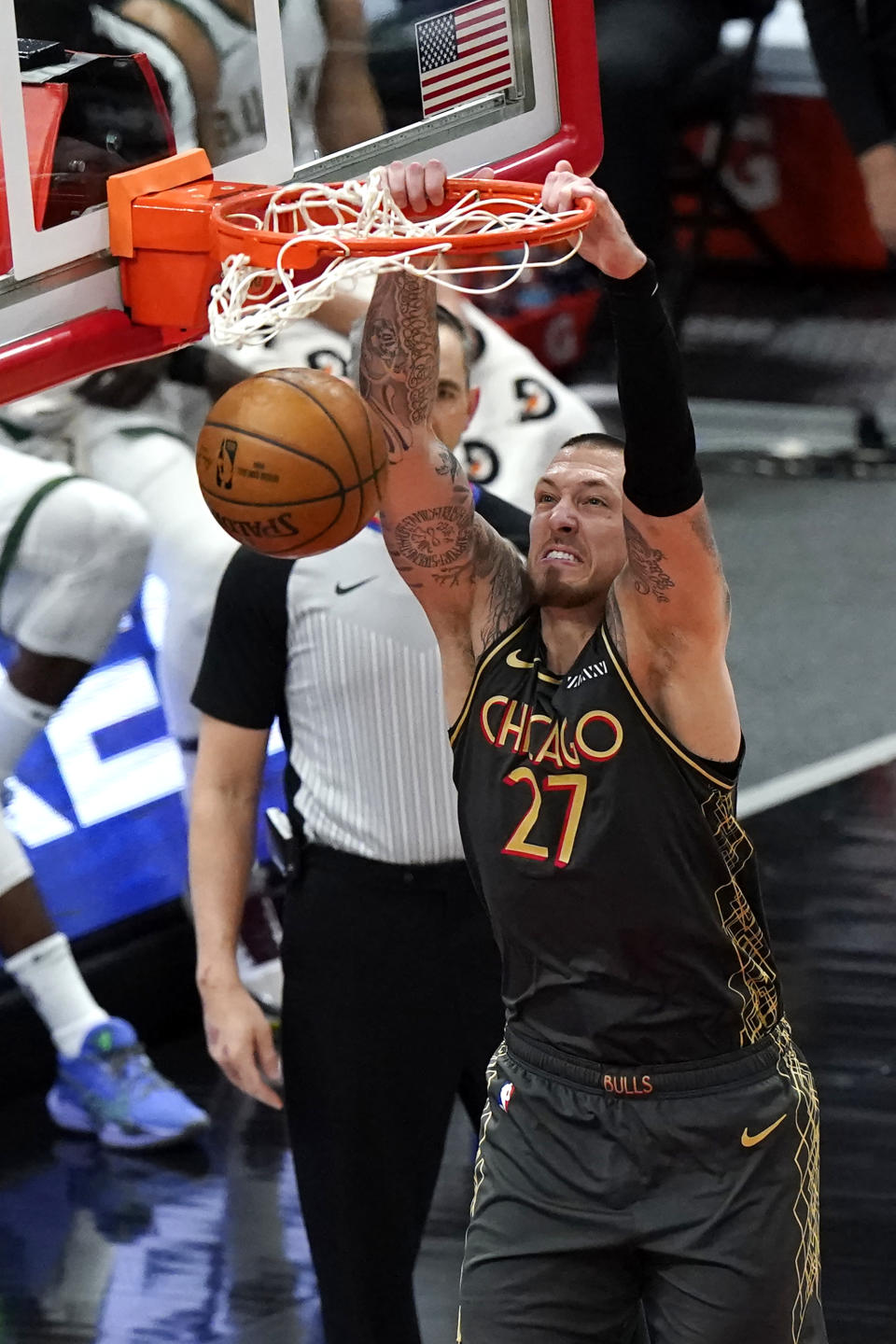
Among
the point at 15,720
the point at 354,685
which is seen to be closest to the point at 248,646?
the point at 354,685

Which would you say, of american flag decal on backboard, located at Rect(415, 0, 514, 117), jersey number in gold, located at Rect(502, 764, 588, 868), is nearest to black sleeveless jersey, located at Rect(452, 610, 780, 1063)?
jersey number in gold, located at Rect(502, 764, 588, 868)

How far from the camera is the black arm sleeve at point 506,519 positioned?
3562 mm

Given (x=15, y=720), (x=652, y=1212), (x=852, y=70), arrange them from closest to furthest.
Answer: (x=652, y=1212) < (x=15, y=720) < (x=852, y=70)

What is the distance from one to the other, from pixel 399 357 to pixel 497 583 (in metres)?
0.39

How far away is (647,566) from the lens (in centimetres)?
278

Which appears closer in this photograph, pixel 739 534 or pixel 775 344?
pixel 739 534

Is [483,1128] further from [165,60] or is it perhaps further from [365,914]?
[165,60]

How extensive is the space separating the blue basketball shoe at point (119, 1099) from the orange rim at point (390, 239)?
8.87 feet

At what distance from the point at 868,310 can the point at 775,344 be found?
0.75 meters

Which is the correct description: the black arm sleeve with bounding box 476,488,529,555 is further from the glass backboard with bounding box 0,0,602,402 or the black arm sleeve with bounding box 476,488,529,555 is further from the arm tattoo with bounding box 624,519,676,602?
the arm tattoo with bounding box 624,519,676,602

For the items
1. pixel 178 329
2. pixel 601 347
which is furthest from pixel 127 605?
pixel 601 347

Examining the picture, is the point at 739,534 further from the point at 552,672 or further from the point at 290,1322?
the point at 552,672

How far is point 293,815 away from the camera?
361 cm

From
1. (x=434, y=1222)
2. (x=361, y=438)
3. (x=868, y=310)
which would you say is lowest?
(x=868, y=310)
